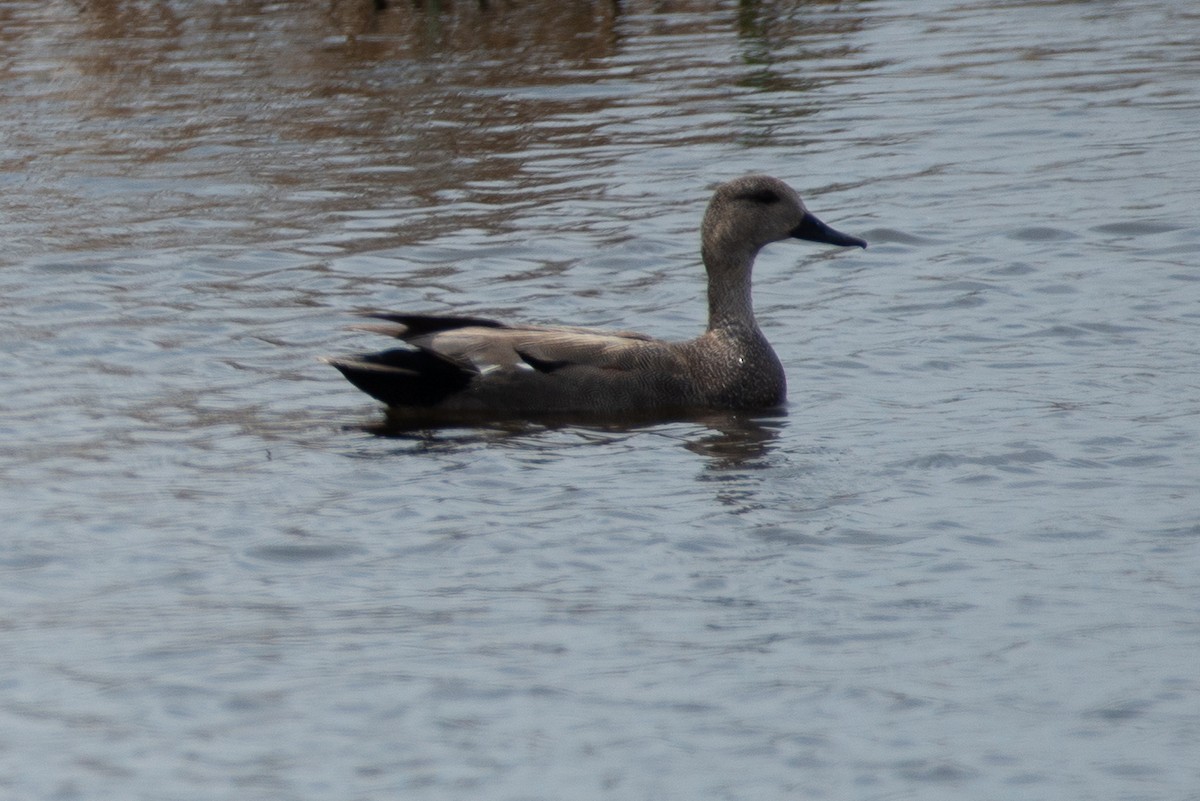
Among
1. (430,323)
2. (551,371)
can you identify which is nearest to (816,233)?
(551,371)

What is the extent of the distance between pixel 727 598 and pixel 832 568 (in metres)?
0.49

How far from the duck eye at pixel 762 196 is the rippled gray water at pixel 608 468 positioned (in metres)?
0.90

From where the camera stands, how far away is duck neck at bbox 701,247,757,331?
35.1ft

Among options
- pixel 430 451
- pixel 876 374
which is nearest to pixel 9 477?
pixel 430 451

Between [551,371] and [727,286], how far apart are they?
1181 mm

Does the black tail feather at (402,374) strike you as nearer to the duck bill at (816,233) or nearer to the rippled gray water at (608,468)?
the rippled gray water at (608,468)

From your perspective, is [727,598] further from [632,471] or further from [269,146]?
[269,146]

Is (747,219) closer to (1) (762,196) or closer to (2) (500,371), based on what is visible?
(1) (762,196)

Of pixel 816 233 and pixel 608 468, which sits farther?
pixel 816 233

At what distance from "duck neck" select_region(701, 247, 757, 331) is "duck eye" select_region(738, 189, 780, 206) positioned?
0.28m

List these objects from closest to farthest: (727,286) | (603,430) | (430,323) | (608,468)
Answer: (608,468) → (603,430) → (430,323) → (727,286)

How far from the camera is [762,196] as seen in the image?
10859 millimetres

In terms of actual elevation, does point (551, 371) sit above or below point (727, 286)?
below

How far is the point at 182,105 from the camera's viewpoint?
19.2 meters
